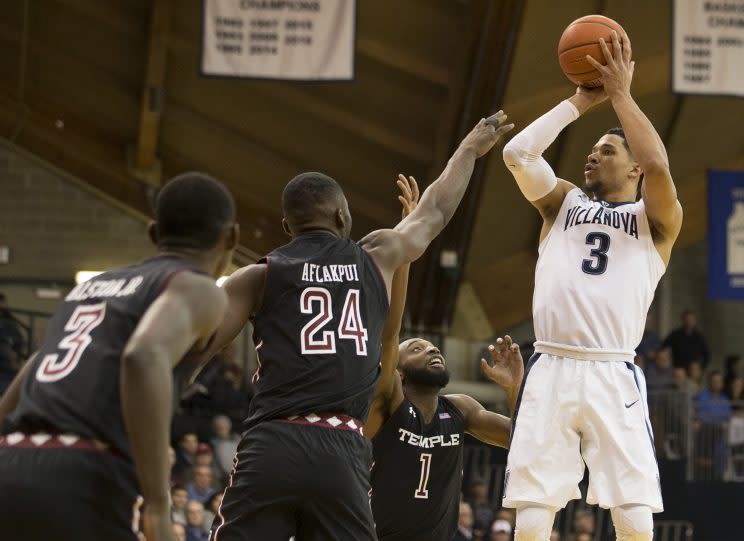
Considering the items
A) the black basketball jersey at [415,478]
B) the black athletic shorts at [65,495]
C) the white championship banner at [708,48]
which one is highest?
the white championship banner at [708,48]

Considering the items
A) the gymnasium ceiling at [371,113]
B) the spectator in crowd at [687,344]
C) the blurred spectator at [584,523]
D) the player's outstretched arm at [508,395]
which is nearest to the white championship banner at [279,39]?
the gymnasium ceiling at [371,113]

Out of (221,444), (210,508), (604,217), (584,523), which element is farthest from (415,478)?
(221,444)

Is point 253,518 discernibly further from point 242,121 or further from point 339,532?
point 242,121

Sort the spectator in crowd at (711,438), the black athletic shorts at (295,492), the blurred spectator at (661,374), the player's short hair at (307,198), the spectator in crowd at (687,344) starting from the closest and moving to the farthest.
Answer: the black athletic shorts at (295,492) → the player's short hair at (307,198) → the spectator in crowd at (711,438) → the blurred spectator at (661,374) → the spectator in crowd at (687,344)

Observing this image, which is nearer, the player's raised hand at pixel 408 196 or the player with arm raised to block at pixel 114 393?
the player with arm raised to block at pixel 114 393

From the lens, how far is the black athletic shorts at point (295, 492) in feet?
17.2

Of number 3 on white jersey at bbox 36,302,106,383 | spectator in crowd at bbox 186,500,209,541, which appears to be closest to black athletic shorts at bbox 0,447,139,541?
number 3 on white jersey at bbox 36,302,106,383

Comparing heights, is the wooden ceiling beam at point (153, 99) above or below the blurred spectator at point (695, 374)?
above

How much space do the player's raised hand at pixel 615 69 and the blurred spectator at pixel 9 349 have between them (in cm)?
1024

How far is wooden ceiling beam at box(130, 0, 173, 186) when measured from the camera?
17.8m

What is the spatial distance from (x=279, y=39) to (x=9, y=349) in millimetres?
5029

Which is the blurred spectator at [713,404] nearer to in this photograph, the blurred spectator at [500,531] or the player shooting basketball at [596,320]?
the blurred spectator at [500,531]

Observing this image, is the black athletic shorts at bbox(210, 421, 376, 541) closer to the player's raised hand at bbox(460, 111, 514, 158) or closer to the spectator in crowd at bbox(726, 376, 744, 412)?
the player's raised hand at bbox(460, 111, 514, 158)

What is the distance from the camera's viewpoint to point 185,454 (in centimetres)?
1445
